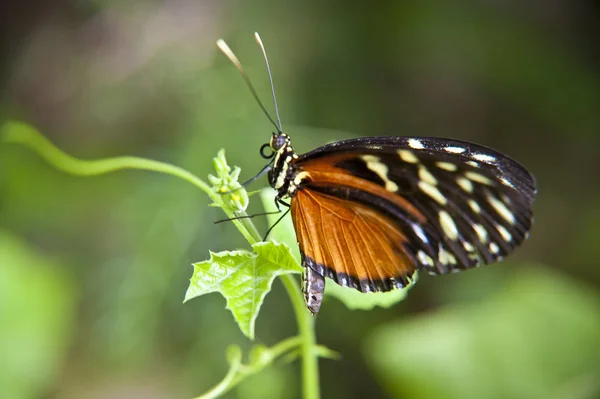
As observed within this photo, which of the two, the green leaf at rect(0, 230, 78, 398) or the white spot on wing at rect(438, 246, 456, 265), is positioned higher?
the green leaf at rect(0, 230, 78, 398)

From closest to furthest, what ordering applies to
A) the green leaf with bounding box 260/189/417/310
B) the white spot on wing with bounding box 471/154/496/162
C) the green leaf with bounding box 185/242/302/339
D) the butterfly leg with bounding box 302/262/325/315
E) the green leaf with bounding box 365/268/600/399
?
the green leaf with bounding box 185/242/302/339, the butterfly leg with bounding box 302/262/325/315, the white spot on wing with bounding box 471/154/496/162, the green leaf with bounding box 260/189/417/310, the green leaf with bounding box 365/268/600/399

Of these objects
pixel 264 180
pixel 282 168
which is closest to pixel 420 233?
pixel 282 168

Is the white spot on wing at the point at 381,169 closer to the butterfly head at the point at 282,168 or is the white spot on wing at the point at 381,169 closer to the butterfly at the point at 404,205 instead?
the butterfly at the point at 404,205

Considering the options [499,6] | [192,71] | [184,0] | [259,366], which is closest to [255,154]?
[192,71]

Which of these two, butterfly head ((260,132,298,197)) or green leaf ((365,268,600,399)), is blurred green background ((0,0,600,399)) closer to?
green leaf ((365,268,600,399))

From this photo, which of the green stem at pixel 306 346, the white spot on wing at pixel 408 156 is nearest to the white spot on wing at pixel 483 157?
the white spot on wing at pixel 408 156

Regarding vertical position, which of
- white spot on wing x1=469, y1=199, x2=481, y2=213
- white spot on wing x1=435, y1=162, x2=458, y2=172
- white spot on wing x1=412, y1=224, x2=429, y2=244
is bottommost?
white spot on wing x1=412, y1=224, x2=429, y2=244

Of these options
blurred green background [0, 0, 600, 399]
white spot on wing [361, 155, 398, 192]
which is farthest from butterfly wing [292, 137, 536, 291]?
blurred green background [0, 0, 600, 399]

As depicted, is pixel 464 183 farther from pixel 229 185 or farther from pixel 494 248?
pixel 229 185
